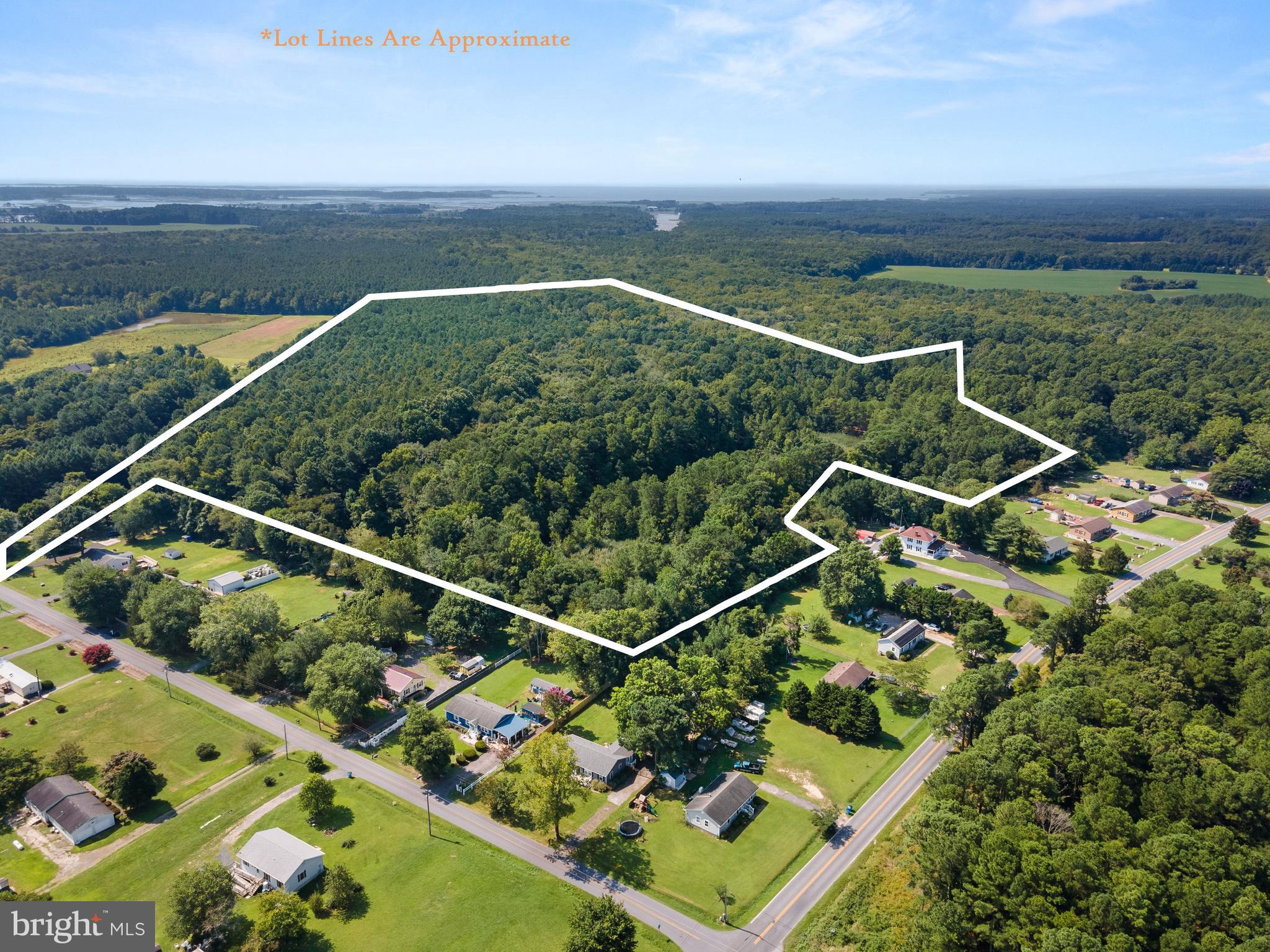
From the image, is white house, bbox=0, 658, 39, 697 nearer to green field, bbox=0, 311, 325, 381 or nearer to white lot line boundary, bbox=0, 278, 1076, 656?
white lot line boundary, bbox=0, 278, 1076, 656

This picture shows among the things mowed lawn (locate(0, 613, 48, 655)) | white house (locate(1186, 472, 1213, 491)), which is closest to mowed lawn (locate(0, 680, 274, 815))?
mowed lawn (locate(0, 613, 48, 655))

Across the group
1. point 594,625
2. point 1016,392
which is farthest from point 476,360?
point 1016,392

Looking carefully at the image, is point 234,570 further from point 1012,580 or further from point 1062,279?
point 1062,279

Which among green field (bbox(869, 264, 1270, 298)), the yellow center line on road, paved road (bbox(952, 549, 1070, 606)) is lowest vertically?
the yellow center line on road

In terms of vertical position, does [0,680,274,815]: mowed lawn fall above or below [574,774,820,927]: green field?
above

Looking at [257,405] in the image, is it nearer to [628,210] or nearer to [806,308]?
[806,308]

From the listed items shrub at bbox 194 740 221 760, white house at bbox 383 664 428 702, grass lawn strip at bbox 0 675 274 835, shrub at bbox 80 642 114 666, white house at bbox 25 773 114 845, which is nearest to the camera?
white house at bbox 25 773 114 845
